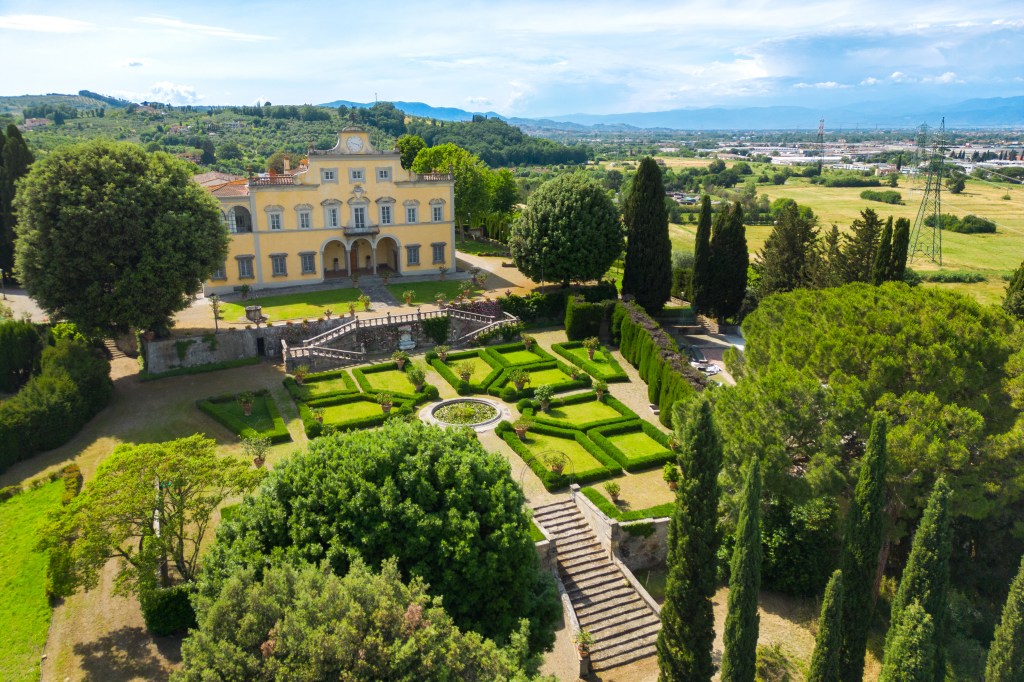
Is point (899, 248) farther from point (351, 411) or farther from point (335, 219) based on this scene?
point (335, 219)

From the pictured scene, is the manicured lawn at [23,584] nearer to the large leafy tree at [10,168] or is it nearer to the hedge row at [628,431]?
the hedge row at [628,431]

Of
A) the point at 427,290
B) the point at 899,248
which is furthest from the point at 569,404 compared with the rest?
the point at 427,290

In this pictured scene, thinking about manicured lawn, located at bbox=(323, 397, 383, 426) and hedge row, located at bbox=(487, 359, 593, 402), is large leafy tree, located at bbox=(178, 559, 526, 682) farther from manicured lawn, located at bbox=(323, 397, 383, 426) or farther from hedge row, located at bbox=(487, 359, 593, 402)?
hedge row, located at bbox=(487, 359, 593, 402)

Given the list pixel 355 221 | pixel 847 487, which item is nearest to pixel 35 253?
pixel 355 221

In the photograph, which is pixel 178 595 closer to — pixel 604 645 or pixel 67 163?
pixel 604 645

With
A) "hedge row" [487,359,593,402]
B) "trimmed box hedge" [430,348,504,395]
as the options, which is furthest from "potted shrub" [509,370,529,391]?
"trimmed box hedge" [430,348,504,395]

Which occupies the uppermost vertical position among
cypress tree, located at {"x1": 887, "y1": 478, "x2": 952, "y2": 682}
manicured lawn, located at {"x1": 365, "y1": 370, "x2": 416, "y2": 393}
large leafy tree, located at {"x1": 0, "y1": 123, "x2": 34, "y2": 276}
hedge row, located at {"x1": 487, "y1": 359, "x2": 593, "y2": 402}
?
large leafy tree, located at {"x1": 0, "y1": 123, "x2": 34, "y2": 276}
